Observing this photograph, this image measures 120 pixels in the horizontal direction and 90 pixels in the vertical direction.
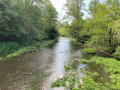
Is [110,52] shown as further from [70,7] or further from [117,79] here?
[70,7]

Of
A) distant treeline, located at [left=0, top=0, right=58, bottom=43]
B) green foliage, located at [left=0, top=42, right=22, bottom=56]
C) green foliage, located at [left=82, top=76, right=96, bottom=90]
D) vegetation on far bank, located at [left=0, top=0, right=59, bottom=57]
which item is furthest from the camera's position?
distant treeline, located at [left=0, top=0, right=58, bottom=43]

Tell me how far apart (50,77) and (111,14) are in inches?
354

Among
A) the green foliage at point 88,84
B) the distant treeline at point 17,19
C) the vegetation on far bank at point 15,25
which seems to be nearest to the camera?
the green foliage at point 88,84

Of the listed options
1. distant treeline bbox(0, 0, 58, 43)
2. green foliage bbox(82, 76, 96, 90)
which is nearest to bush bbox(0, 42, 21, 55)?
distant treeline bbox(0, 0, 58, 43)

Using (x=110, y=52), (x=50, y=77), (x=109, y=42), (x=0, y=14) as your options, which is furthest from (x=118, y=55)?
(x=0, y=14)

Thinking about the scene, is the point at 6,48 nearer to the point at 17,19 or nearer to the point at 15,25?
the point at 15,25

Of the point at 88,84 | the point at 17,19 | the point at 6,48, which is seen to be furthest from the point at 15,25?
the point at 88,84

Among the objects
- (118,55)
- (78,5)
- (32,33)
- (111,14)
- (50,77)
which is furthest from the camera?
(78,5)

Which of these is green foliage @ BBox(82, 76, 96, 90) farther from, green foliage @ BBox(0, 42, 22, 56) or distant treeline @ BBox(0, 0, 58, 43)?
distant treeline @ BBox(0, 0, 58, 43)

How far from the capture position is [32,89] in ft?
15.7

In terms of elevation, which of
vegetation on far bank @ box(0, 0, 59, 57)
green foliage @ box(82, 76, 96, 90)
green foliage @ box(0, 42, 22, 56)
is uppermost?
vegetation on far bank @ box(0, 0, 59, 57)

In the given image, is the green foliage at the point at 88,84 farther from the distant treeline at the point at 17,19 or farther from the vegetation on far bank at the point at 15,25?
the distant treeline at the point at 17,19

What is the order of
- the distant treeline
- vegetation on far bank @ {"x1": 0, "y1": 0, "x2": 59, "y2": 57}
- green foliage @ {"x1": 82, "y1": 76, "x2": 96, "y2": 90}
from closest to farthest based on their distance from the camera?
green foliage @ {"x1": 82, "y1": 76, "x2": 96, "y2": 90}
vegetation on far bank @ {"x1": 0, "y1": 0, "x2": 59, "y2": 57}
the distant treeline

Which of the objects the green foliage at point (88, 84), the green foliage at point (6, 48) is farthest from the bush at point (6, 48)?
the green foliage at point (88, 84)
